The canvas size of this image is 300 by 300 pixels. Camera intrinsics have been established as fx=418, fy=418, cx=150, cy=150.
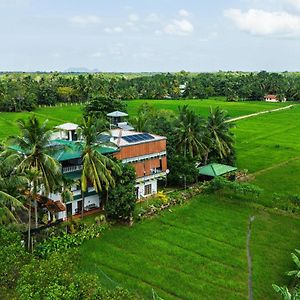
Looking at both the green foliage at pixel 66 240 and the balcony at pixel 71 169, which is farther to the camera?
the balcony at pixel 71 169

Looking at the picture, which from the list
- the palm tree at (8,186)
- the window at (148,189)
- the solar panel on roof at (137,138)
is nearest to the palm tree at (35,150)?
the palm tree at (8,186)

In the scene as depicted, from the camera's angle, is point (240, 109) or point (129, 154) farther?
point (240, 109)

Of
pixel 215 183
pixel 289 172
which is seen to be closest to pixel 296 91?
pixel 289 172

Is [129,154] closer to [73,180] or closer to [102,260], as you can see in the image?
[73,180]

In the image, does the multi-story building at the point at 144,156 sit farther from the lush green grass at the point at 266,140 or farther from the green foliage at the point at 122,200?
the lush green grass at the point at 266,140

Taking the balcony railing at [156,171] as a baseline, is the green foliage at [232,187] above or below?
below

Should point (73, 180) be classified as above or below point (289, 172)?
above
